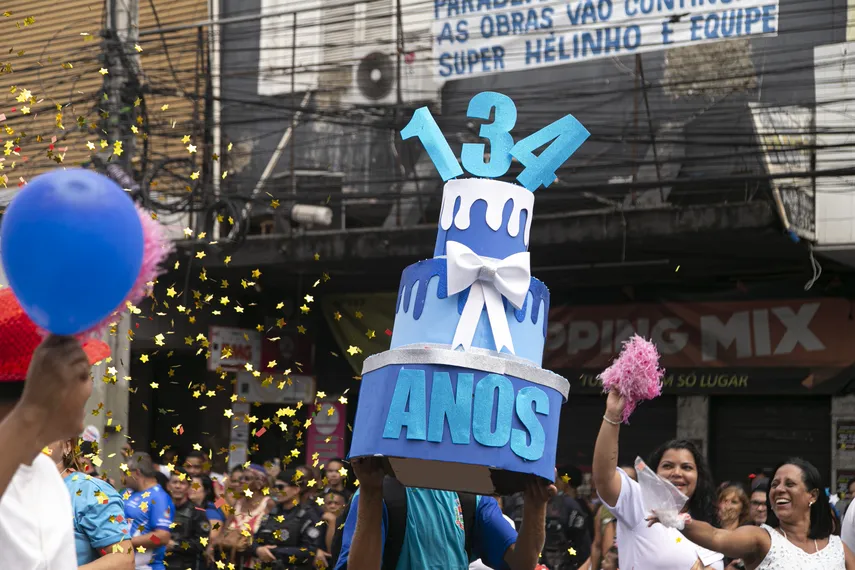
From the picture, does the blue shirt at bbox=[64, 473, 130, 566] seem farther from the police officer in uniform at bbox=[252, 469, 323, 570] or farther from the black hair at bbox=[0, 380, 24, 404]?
the police officer in uniform at bbox=[252, 469, 323, 570]

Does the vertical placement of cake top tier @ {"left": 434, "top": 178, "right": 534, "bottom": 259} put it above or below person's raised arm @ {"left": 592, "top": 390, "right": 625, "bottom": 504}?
above

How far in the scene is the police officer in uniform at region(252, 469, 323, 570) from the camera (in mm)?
9289

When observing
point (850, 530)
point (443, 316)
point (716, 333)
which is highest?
point (716, 333)

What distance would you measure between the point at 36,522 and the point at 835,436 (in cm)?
1216

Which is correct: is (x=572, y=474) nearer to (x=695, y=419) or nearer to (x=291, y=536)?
(x=695, y=419)

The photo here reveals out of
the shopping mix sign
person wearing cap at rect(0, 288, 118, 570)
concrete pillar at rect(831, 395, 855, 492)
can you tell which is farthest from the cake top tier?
concrete pillar at rect(831, 395, 855, 492)

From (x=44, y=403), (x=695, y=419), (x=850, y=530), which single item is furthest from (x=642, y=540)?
(x=695, y=419)

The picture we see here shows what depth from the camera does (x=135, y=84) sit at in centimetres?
1059

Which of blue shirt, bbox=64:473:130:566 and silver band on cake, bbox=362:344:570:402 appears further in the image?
blue shirt, bbox=64:473:130:566

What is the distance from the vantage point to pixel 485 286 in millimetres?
4078

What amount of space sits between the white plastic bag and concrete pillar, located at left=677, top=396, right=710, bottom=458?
934cm

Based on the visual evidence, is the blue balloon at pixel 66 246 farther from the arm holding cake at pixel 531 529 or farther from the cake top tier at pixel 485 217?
the arm holding cake at pixel 531 529

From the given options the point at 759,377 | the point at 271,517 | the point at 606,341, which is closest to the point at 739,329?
the point at 759,377

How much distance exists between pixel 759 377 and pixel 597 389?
6.53 ft
